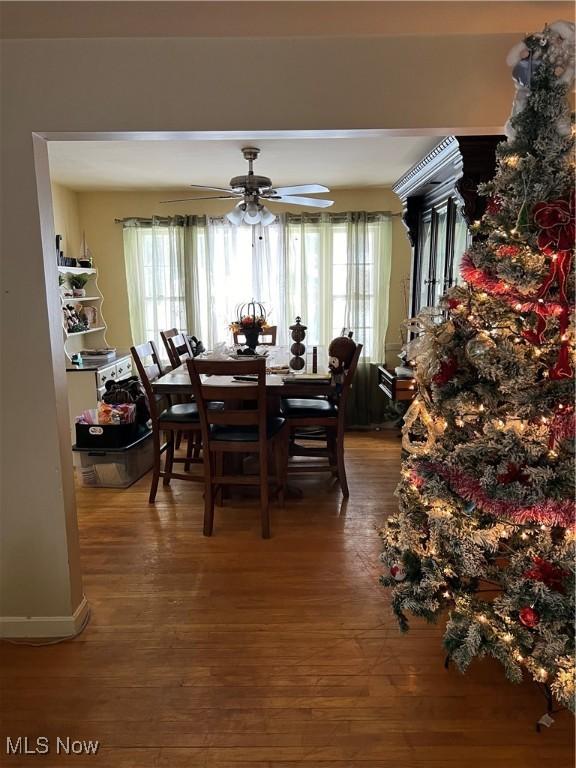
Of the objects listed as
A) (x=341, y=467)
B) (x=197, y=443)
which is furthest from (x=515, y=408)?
(x=197, y=443)

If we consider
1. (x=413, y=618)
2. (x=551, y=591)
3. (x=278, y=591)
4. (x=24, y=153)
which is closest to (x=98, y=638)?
(x=278, y=591)

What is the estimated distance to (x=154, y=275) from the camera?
16.8 ft

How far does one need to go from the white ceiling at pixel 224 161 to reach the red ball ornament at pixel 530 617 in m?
2.47

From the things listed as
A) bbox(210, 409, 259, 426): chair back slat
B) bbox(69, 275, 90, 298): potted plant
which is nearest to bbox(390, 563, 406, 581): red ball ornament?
bbox(210, 409, 259, 426): chair back slat

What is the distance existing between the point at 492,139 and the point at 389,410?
2.58 meters

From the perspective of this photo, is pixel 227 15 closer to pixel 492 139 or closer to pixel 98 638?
pixel 492 139

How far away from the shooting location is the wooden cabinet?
2.76 m

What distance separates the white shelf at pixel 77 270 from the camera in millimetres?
4428

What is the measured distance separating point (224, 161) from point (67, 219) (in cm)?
192

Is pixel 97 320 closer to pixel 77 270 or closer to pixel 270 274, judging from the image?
pixel 77 270

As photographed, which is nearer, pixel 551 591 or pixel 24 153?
pixel 551 591

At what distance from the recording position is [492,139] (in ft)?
8.81

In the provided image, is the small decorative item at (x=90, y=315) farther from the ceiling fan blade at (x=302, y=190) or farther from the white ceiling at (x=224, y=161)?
the ceiling fan blade at (x=302, y=190)

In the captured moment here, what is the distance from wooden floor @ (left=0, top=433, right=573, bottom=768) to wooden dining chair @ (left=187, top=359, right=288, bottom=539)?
1.03 feet
